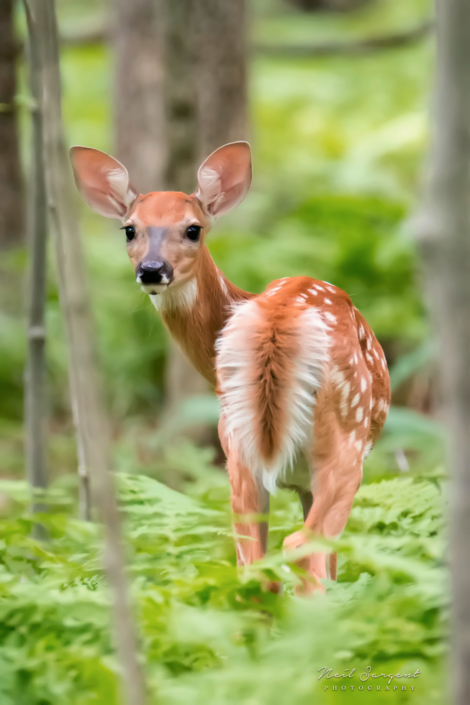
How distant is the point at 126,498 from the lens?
122 inches

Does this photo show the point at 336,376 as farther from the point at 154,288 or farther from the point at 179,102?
the point at 179,102

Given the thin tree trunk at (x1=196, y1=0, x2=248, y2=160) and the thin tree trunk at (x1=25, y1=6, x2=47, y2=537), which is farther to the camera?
the thin tree trunk at (x1=196, y1=0, x2=248, y2=160)

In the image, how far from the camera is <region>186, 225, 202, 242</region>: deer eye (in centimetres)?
305

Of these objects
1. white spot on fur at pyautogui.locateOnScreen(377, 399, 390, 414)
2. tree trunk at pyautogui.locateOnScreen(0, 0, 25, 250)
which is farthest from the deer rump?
tree trunk at pyautogui.locateOnScreen(0, 0, 25, 250)

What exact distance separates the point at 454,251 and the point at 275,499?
3.29 metres

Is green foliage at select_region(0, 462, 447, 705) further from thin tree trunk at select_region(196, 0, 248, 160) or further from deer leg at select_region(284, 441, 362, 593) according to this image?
thin tree trunk at select_region(196, 0, 248, 160)

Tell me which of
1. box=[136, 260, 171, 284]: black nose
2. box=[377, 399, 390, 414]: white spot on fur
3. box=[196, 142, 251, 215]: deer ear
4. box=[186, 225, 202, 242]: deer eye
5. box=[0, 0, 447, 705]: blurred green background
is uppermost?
box=[196, 142, 251, 215]: deer ear

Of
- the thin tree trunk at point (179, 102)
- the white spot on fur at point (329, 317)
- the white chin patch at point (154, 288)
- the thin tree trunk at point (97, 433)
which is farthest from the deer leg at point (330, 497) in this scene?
the thin tree trunk at point (179, 102)

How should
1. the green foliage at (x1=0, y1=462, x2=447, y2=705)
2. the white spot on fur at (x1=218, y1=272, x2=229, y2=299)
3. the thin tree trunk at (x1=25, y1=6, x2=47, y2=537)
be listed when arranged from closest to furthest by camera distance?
the green foliage at (x1=0, y1=462, x2=447, y2=705) → the white spot on fur at (x1=218, y1=272, x2=229, y2=299) → the thin tree trunk at (x1=25, y1=6, x2=47, y2=537)

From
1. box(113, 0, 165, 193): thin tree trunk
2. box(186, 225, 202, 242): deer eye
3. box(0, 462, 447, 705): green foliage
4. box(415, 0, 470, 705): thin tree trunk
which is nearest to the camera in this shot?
box(415, 0, 470, 705): thin tree trunk

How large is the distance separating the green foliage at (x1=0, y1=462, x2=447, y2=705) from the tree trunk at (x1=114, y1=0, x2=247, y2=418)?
8.35 ft

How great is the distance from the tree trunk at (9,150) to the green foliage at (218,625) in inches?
171

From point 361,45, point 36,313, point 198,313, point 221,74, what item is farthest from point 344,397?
point 361,45

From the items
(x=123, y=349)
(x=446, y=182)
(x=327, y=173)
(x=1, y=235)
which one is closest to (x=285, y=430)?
(x=446, y=182)
